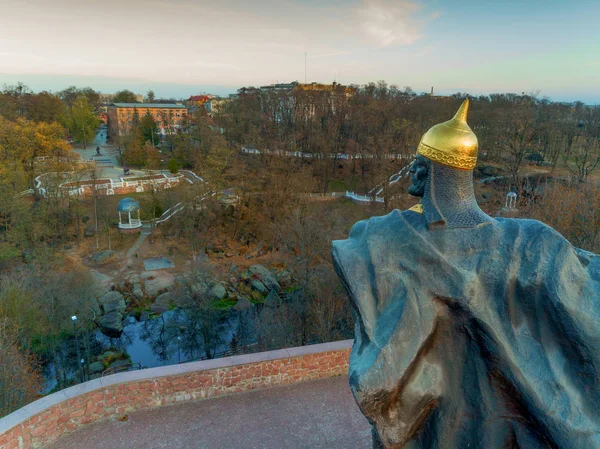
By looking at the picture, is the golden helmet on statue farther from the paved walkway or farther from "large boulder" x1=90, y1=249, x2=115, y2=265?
"large boulder" x1=90, y1=249, x2=115, y2=265

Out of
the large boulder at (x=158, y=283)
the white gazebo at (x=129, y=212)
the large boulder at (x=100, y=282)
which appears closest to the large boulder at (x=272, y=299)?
the large boulder at (x=158, y=283)

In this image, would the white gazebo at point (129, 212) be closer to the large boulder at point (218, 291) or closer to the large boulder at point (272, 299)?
the large boulder at point (218, 291)

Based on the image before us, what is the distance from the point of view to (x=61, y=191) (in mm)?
23859

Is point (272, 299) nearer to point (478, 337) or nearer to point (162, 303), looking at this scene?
point (162, 303)

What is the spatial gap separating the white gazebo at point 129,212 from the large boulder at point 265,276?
7598 millimetres

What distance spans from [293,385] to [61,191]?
20.1 m

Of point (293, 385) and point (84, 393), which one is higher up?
point (84, 393)

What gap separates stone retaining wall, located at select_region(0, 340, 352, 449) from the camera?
6.59 metres

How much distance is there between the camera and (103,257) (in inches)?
873

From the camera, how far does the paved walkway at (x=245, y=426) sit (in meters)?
6.97

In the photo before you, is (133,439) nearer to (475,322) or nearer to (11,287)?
(475,322)

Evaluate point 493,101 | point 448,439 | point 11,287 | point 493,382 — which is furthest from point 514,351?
point 493,101

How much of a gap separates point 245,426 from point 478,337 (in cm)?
544

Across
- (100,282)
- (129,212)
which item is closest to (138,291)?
(100,282)
